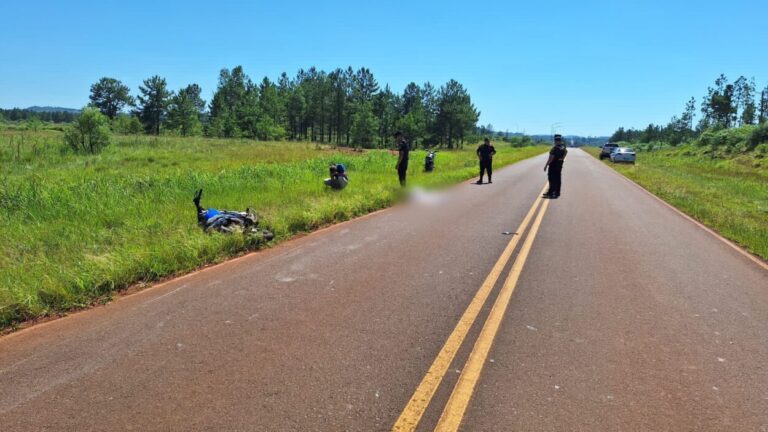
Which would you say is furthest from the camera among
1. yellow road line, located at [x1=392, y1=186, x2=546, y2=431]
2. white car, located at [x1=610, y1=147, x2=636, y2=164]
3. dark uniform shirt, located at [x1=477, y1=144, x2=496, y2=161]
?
white car, located at [x1=610, y1=147, x2=636, y2=164]

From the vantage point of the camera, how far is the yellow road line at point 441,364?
3008 millimetres

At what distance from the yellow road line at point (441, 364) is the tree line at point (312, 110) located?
76137mm

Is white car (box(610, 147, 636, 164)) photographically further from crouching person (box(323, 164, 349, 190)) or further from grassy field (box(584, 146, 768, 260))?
crouching person (box(323, 164, 349, 190))

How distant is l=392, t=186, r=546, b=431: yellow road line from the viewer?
3.01 metres

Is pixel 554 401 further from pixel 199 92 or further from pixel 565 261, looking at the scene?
pixel 199 92

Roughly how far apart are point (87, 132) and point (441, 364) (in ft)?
121

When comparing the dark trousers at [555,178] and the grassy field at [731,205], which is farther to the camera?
the dark trousers at [555,178]

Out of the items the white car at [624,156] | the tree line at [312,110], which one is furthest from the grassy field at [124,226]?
the tree line at [312,110]

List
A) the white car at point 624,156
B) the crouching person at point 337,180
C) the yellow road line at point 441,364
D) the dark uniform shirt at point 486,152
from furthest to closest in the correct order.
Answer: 1. the white car at point 624,156
2. the dark uniform shirt at point 486,152
3. the crouching person at point 337,180
4. the yellow road line at point 441,364

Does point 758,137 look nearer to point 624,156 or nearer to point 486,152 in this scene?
point 624,156

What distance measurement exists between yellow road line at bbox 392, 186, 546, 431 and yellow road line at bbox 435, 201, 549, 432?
13 cm

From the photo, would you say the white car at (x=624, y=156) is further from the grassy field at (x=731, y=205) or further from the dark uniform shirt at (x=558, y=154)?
the dark uniform shirt at (x=558, y=154)

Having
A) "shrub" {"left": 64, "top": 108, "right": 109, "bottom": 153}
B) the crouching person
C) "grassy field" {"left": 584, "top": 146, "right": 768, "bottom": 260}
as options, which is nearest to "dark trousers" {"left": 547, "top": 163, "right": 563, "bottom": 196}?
"grassy field" {"left": 584, "top": 146, "right": 768, "bottom": 260}

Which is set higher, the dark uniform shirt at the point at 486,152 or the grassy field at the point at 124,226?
the dark uniform shirt at the point at 486,152
